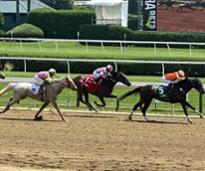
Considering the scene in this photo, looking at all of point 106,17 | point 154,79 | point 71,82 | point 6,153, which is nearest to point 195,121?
point 71,82

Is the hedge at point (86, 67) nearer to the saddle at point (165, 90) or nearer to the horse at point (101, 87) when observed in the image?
the horse at point (101, 87)

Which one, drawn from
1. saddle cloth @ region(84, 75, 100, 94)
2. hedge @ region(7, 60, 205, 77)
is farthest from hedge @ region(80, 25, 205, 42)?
saddle cloth @ region(84, 75, 100, 94)

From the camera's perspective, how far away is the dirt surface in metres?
47.0

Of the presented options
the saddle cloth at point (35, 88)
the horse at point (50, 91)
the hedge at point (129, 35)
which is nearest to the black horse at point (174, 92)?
the horse at point (50, 91)

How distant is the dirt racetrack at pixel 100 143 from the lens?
33.8ft

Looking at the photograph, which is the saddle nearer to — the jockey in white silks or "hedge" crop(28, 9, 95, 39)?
the jockey in white silks

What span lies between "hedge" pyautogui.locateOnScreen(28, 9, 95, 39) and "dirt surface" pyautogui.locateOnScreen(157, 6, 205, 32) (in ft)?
19.1

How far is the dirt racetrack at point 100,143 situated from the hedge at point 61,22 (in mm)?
33687

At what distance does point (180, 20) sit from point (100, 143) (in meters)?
36.0

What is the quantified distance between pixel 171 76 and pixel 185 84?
333 mm

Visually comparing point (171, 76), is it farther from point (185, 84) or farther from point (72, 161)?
point (72, 161)

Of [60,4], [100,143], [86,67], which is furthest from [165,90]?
[60,4]

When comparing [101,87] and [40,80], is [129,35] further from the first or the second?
[40,80]

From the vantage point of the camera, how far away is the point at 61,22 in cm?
5109
